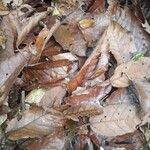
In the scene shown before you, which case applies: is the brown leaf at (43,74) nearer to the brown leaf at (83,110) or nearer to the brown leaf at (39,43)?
the brown leaf at (39,43)

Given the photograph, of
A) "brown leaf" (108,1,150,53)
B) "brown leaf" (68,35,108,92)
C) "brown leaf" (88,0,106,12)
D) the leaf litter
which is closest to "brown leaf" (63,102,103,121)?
the leaf litter

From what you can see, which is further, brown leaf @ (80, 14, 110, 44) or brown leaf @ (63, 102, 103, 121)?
brown leaf @ (80, 14, 110, 44)

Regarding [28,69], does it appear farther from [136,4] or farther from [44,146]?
[136,4]

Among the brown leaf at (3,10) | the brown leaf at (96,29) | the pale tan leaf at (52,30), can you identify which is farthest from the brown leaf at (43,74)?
the brown leaf at (3,10)

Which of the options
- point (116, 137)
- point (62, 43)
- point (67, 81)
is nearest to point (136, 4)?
point (62, 43)

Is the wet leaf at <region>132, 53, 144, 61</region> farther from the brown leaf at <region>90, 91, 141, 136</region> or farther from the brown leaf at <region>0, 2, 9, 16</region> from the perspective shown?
the brown leaf at <region>0, 2, 9, 16</region>

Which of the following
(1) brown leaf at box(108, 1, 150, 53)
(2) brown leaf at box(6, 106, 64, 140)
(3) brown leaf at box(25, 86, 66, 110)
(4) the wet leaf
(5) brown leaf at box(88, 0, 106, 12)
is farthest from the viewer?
(5) brown leaf at box(88, 0, 106, 12)
